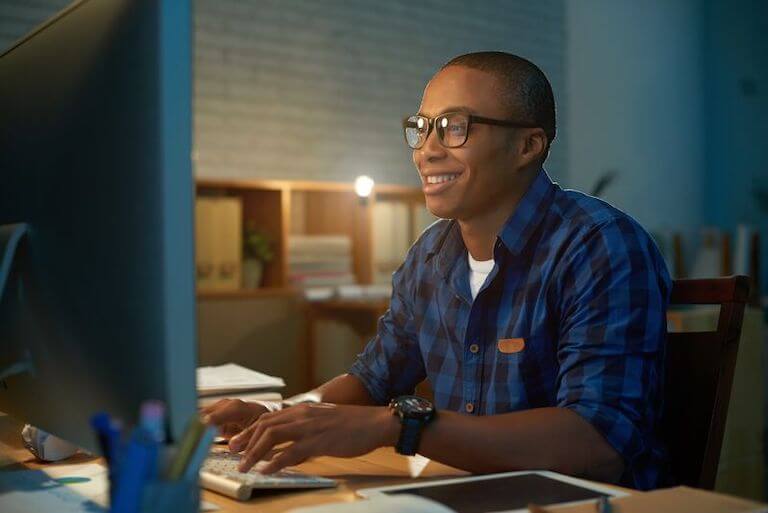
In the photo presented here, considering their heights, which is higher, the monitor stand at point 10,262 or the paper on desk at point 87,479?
the monitor stand at point 10,262

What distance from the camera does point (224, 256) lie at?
4.17 m

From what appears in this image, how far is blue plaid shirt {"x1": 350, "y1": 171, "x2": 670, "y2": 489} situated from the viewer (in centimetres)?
119

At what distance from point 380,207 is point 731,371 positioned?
11.3 ft

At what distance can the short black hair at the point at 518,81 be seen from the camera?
1445 mm

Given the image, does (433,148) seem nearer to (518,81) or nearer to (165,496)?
(518,81)

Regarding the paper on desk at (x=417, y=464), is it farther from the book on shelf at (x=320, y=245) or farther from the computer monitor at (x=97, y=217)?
the book on shelf at (x=320, y=245)

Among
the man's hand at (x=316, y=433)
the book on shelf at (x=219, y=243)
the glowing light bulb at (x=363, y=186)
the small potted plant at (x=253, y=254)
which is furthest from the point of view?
the glowing light bulb at (x=363, y=186)

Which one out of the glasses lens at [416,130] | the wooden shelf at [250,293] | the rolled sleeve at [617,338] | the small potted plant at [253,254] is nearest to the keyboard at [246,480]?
the rolled sleeve at [617,338]

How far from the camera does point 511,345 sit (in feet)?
4.51

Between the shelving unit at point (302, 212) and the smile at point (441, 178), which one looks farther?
the shelving unit at point (302, 212)

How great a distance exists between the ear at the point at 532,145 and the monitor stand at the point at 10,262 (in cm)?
85

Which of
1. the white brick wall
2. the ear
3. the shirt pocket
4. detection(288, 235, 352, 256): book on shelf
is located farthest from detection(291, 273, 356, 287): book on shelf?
the shirt pocket

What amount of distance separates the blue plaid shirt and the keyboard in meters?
0.37

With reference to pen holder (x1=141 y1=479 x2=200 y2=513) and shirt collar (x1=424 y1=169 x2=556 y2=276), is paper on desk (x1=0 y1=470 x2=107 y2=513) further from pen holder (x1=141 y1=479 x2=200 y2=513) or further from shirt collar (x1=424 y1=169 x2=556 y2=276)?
shirt collar (x1=424 y1=169 x2=556 y2=276)
